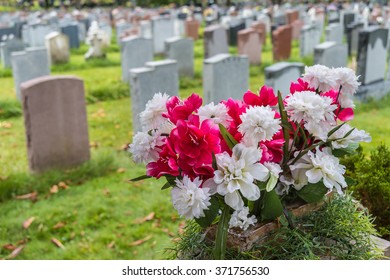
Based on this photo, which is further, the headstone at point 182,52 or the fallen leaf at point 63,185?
the headstone at point 182,52

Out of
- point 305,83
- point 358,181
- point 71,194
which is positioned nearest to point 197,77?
point 71,194

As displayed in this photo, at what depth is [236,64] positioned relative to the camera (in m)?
7.31

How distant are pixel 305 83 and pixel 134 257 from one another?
269 cm

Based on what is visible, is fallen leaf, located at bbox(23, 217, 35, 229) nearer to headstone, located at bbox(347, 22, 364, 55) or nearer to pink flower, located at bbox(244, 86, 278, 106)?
pink flower, located at bbox(244, 86, 278, 106)

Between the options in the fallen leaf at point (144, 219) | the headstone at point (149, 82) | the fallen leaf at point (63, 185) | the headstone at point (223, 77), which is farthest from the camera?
the headstone at point (223, 77)

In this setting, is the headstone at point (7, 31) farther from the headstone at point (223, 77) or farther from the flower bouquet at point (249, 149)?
the flower bouquet at point (249, 149)

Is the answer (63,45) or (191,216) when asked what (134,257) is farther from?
(63,45)

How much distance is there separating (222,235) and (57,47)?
12087 mm

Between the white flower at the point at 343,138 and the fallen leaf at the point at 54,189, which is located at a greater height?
the white flower at the point at 343,138

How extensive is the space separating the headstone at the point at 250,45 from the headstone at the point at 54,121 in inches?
267

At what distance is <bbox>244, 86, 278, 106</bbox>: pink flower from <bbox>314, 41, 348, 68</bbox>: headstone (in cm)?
605

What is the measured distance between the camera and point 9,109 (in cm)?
892

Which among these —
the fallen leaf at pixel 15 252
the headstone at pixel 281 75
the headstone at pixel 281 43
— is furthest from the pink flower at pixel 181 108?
the headstone at pixel 281 43

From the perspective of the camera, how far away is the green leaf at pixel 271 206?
5.82 ft
